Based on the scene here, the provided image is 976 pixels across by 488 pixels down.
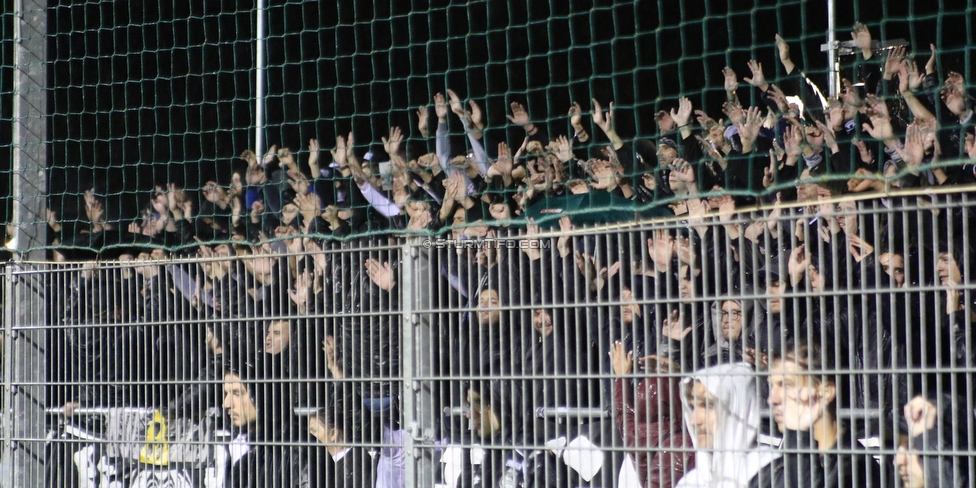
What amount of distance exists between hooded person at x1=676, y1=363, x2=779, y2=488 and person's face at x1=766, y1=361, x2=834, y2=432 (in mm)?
64

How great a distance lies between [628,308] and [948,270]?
988 millimetres

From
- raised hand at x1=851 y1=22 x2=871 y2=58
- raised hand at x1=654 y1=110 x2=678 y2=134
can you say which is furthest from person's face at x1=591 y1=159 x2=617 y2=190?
raised hand at x1=851 y1=22 x2=871 y2=58

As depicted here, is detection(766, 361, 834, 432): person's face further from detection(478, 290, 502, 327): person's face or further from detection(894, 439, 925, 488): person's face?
detection(478, 290, 502, 327): person's face

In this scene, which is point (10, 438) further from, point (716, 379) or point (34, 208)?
point (716, 379)

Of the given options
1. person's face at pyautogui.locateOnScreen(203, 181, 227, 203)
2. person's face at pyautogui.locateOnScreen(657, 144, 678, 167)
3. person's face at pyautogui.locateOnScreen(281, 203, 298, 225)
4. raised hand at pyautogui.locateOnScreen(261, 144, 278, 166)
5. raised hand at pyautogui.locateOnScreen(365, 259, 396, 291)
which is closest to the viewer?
raised hand at pyautogui.locateOnScreen(365, 259, 396, 291)

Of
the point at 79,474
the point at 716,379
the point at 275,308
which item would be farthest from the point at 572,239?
the point at 79,474

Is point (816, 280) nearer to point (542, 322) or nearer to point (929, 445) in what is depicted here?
point (929, 445)

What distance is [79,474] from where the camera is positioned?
5.20 m

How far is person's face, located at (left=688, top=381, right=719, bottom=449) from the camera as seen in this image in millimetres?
3912

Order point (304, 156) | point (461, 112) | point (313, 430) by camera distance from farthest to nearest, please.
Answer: point (304, 156)
point (461, 112)
point (313, 430)

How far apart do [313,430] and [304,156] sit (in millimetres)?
4288

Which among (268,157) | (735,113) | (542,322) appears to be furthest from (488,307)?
(268,157)

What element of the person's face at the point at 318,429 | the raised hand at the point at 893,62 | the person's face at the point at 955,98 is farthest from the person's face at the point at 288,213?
the person's face at the point at 955,98

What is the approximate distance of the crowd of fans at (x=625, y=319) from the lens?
370 cm
